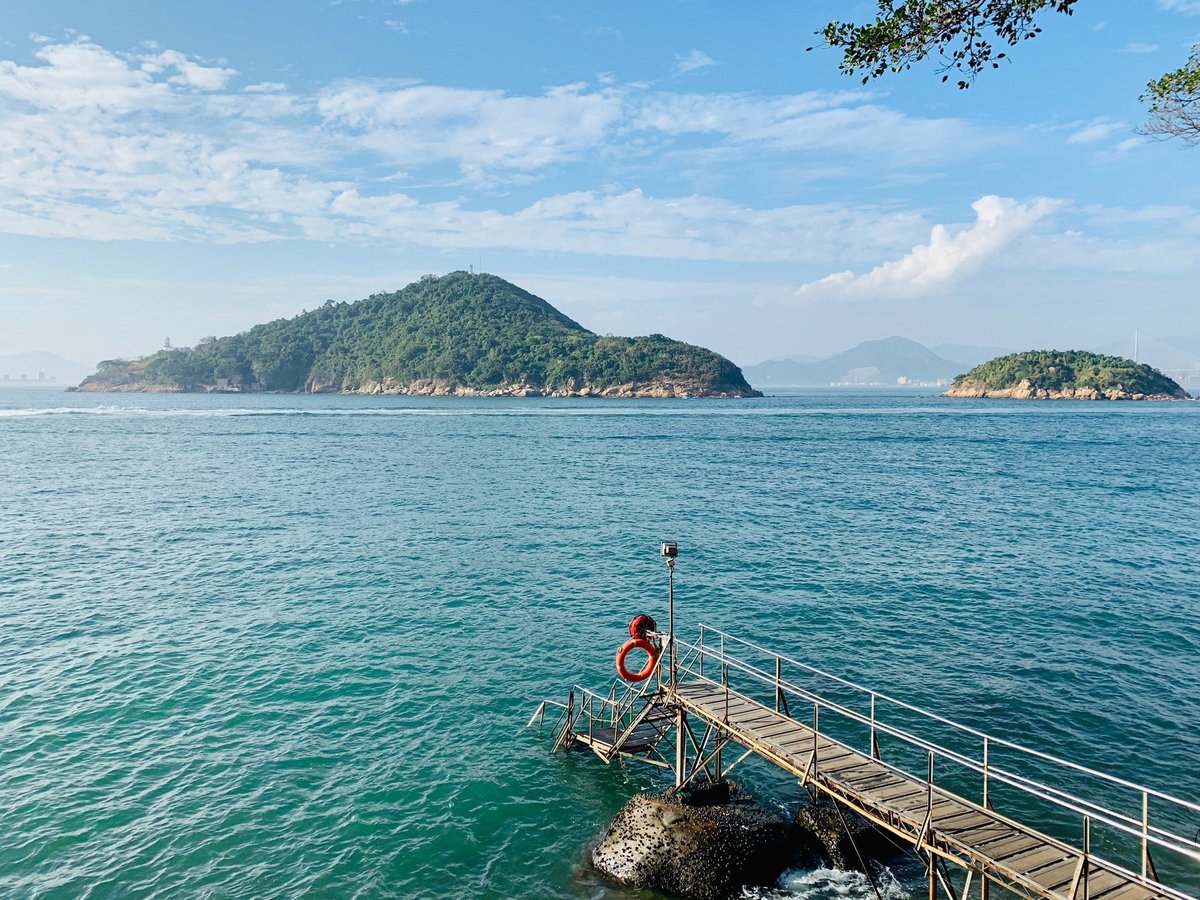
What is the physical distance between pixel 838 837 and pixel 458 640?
17339 mm

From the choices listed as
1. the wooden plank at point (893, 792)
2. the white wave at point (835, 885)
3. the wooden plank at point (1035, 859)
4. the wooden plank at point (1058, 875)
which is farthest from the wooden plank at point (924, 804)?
the white wave at point (835, 885)

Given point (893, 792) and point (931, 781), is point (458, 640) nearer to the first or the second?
point (893, 792)

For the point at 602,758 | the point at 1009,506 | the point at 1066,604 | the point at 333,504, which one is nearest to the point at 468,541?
the point at 333,504

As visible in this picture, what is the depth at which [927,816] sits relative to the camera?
562 inches

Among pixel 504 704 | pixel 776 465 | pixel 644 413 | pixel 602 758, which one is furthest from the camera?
pixel 644 413

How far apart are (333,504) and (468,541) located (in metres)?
17.2

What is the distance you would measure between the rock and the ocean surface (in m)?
0.47

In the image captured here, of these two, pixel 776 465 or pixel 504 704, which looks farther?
pixel 776 465

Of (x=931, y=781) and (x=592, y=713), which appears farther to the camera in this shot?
(x=592, y=713)

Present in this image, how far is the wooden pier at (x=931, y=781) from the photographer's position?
43.2ft

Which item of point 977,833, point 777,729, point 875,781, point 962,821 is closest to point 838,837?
point 875,781

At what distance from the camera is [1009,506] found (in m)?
58.6

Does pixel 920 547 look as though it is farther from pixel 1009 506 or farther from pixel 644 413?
pixel 644 413

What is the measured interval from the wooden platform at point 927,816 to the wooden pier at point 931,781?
0.03m
